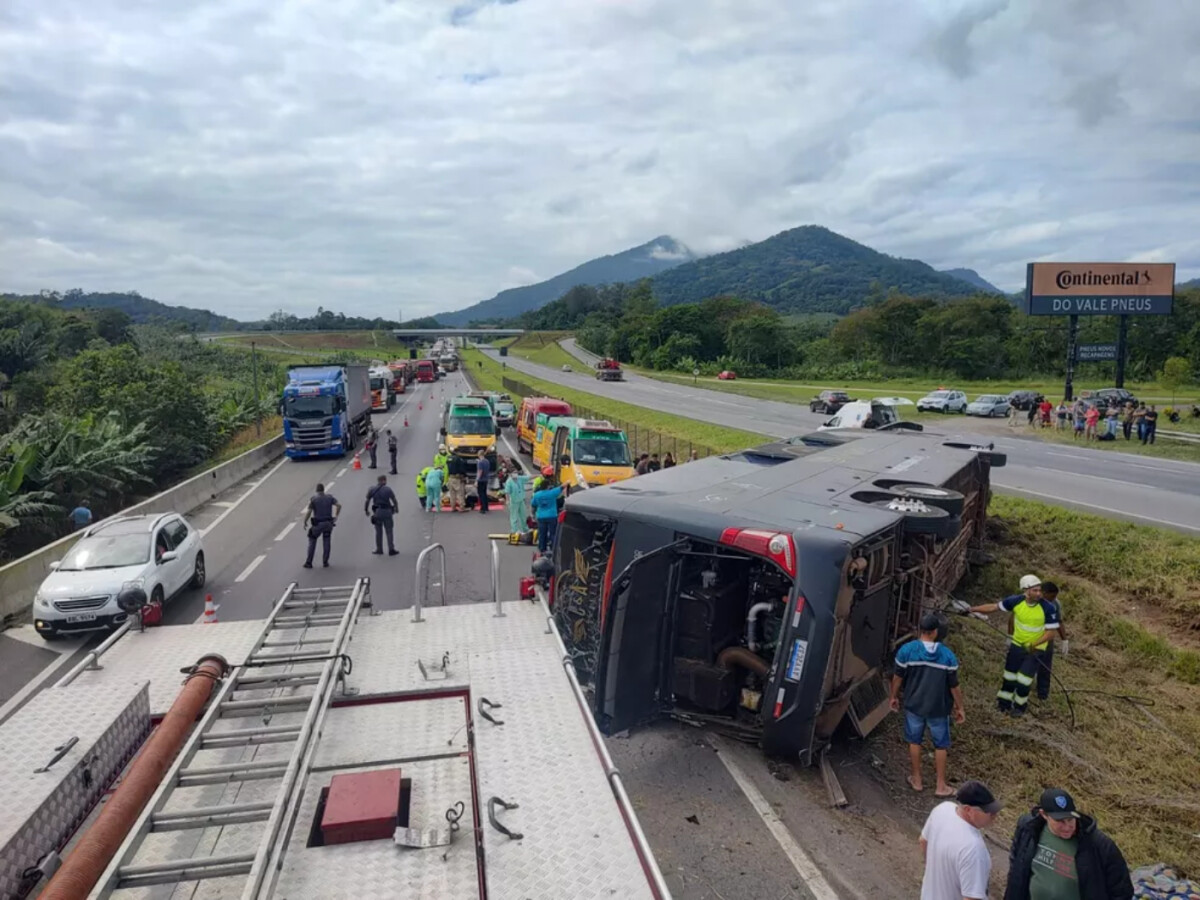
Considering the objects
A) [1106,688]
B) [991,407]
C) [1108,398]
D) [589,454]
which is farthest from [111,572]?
[1108,398]

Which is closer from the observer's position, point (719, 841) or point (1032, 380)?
point (719, 841)

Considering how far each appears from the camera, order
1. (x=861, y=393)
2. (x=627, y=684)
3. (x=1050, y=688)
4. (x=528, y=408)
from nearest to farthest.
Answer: (x=627, y=684) → (x=1050, y=688) → (x=528, y=408) → (x=861, y=393)

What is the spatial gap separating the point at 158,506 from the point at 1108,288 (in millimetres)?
45367

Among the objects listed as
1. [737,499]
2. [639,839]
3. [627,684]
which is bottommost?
[627,684]

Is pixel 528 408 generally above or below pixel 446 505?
above

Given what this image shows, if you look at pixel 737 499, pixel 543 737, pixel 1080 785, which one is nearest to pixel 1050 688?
pixel 1080 785

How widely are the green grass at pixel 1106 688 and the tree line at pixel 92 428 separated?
16.8 meters

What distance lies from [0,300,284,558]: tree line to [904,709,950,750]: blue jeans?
16.1m

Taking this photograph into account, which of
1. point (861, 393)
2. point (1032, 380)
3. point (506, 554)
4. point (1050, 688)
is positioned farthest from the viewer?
point (1032, 380)

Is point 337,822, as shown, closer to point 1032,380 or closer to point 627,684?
point 627,684

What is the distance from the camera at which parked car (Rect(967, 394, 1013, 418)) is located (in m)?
Result: 43.0

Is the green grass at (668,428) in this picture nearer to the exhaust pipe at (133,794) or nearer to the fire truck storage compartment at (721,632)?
the fire truck storage compartment at (721,632)

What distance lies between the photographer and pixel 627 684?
7.36 metres

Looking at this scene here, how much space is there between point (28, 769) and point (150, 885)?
1479 mm
